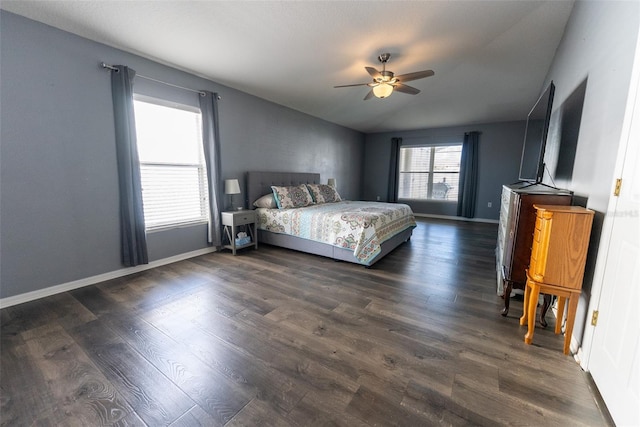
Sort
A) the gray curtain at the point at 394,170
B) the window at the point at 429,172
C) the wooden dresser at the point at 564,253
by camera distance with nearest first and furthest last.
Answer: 1. the wooden dresser at the point at 564,253
2. the window at the point at 429,172
3. the gray curtain at the point at 394,170

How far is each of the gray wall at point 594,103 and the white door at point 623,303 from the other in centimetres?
15

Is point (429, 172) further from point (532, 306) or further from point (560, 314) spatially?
point (532, 306)

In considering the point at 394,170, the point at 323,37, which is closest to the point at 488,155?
the point at 394,170

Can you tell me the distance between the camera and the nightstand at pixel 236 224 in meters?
3.65

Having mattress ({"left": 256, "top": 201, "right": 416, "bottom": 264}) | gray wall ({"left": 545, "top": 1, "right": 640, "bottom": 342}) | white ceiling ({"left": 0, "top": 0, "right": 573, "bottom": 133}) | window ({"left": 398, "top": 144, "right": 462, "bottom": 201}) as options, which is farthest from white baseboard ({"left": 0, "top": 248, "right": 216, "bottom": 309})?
window ({"left": 398, "top": 144, "right": 462, "bottom": 201})

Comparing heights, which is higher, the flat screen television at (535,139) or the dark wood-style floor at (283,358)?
the flat screen television at (535,139)

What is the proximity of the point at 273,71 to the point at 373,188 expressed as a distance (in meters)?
5.18

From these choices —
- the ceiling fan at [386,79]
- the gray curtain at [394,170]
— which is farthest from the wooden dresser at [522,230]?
the gray curtain at [394,170]

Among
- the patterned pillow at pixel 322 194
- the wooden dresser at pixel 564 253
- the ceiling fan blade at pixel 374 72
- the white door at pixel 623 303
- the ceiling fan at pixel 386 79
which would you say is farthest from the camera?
the patterned pillow at pixel 322 194

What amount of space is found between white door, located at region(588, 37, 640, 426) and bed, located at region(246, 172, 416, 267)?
1991mm

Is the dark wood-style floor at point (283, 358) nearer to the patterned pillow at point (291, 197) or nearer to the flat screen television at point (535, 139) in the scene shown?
the flat screen television at point (535, 139)

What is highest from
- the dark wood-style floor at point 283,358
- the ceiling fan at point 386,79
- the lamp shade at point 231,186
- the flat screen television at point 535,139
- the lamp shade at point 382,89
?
the ceiling fan at point 386,79

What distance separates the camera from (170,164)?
3275mm

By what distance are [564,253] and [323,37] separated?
9.47ft
